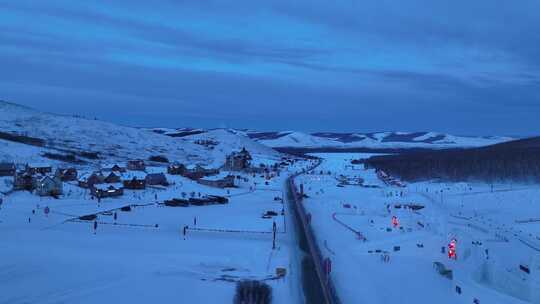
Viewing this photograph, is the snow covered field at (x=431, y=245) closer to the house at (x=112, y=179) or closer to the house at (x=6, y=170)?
the house at (x=112, y=179)

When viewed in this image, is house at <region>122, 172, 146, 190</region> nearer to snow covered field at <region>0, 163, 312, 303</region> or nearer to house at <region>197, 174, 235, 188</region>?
house at <region>197, 174, 235, 188</region>

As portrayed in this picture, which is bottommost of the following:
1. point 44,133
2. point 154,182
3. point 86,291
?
point 86,291

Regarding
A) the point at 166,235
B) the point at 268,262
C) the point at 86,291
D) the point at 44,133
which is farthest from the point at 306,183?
the point at 44,133

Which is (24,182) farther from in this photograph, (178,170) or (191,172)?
(178,170)

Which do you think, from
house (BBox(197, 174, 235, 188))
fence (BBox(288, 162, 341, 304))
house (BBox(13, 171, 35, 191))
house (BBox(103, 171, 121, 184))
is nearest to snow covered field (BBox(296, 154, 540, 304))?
fence (BBox(288, 162, 341, 304))

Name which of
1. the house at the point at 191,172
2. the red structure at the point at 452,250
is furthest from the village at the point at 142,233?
the house at the point at 191,172

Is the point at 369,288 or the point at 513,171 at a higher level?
the point at 513,171

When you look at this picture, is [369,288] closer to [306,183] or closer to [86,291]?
[86,291]
